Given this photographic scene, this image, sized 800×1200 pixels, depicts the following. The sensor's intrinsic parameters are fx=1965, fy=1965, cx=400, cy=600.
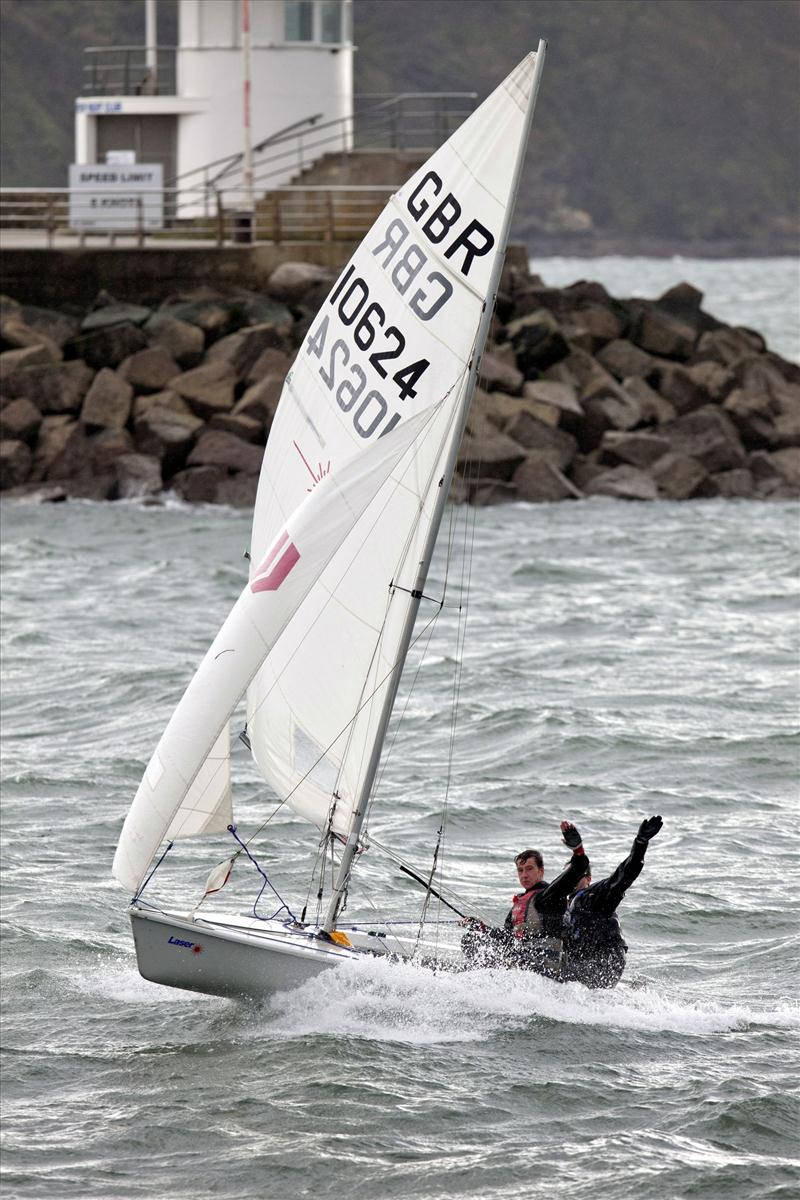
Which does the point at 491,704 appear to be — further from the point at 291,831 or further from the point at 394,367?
the point at 394,367

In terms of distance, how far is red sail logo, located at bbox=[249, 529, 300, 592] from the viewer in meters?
10.8

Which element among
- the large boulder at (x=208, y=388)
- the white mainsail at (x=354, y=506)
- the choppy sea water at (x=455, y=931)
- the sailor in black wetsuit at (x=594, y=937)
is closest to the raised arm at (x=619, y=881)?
the sailor in black wetsuit at (x=594, y=937)

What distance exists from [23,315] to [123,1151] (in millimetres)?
23577

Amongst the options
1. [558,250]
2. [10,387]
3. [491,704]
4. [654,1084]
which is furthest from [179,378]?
[558,250]

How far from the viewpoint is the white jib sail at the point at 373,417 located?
11.0 metres

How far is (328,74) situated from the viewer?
36938mm

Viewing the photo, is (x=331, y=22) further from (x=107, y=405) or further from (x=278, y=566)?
(x=278, y=566)

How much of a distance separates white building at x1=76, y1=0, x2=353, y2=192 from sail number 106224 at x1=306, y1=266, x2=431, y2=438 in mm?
24743

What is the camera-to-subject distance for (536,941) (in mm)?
11219

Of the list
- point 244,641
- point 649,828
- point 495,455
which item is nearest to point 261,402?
point 495,455

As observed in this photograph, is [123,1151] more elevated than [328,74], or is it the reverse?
[328,74]

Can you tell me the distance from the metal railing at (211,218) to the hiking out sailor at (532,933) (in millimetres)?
23099

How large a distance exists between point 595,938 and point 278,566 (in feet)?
9.03

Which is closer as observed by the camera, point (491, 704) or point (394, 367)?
point (394, 367)
